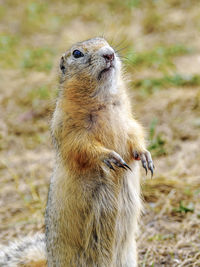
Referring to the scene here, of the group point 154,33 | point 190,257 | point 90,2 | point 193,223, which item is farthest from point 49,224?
point 90,2

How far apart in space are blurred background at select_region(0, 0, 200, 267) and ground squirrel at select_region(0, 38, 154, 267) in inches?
22.5

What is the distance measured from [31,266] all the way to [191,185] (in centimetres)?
202

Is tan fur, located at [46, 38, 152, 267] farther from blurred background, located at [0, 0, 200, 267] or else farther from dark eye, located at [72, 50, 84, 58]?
blurred background, located at [0, 0, 200, 267]

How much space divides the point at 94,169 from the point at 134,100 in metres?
3.87

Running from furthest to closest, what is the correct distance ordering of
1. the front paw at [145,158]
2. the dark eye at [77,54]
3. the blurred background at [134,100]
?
the blurred background at [134,100], the dark eye at [77,54], the front paw at [145,158]

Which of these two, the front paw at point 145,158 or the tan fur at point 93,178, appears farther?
the front paw at point 145,158

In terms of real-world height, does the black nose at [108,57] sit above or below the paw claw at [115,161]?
above

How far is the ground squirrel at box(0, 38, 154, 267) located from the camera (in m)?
3.38

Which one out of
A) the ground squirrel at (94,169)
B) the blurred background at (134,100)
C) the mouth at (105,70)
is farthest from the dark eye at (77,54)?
the blurred background at (134,100)

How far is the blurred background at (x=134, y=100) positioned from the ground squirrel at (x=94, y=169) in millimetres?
571

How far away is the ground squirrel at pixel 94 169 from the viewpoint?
3.38m

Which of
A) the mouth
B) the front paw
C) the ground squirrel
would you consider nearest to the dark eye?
the ground squirrel

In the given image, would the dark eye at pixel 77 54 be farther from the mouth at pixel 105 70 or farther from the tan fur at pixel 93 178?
the mouth at pixel 105 70

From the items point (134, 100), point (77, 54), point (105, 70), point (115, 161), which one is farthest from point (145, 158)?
point (134, 100)
